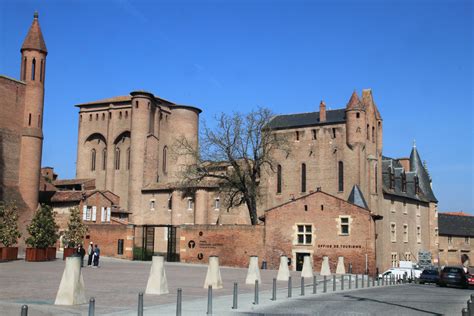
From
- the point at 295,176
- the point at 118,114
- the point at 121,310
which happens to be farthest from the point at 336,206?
the point at 118,114

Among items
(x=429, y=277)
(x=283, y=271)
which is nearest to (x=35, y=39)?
(x=283, y=271)

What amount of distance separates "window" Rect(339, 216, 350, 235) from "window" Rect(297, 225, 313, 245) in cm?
240

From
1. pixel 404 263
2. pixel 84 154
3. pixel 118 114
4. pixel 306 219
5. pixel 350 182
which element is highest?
pixel 118 114

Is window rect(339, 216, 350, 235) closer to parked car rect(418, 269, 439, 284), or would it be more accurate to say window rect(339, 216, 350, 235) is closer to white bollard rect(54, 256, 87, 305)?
parked car rect(418, 269, 439, 284)

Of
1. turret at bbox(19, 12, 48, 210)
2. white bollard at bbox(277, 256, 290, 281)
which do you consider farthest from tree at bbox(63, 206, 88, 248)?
white bollard at bbox(277, 256, 290, 281)

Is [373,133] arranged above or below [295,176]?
above

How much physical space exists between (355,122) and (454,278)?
79.4 feet

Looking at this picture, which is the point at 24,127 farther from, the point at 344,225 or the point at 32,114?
the point at 344,225

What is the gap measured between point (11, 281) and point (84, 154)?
55.6 metres

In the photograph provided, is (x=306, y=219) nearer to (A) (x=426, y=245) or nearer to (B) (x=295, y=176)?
(B) (x=295, y=176)

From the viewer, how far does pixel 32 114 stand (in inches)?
2140

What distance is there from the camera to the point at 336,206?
42344 millimetres

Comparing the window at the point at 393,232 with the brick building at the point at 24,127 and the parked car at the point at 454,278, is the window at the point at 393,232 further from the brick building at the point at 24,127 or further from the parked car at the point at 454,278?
the brick building at the point at 24,127

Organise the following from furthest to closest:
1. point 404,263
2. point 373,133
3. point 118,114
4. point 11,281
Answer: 1. point 118,114
2. point 373,133
3. point 404,263
4. point 11,281
